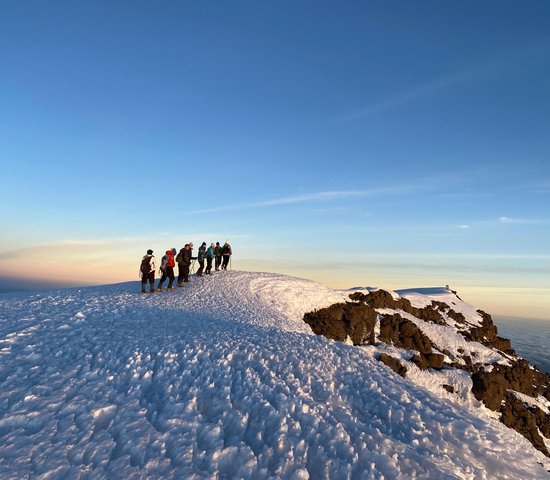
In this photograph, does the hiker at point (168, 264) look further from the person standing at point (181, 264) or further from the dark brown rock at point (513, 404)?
the dark brown rock at point (513, 404)

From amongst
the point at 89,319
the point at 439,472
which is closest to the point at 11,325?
the point at 89,319

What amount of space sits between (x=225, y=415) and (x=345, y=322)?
2299 centimetres

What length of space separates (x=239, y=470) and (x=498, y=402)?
1169 inches

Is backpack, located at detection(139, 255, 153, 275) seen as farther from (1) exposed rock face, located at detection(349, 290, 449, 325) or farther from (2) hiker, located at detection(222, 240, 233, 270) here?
(1) exposed rock face, located at detection(349, 290, 449, 325)

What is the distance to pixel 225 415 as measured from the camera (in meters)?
8.29

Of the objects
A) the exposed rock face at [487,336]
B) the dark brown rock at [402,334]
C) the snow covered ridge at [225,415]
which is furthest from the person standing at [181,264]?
the exposed rock face at [487,336]

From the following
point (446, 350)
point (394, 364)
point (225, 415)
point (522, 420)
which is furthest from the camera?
point (446, 350)

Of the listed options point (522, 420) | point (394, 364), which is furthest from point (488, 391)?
point (394, 364)

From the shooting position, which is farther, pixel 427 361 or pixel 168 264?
pixel 427 361

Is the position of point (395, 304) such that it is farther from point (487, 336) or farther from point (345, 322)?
point (487, 336)

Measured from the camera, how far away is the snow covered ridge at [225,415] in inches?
270

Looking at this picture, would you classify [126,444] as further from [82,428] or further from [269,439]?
[269,439]

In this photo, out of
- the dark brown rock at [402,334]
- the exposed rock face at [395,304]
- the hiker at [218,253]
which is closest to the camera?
the hiker at [218,253]

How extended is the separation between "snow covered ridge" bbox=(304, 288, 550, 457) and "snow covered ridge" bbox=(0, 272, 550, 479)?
16312 millimetres
